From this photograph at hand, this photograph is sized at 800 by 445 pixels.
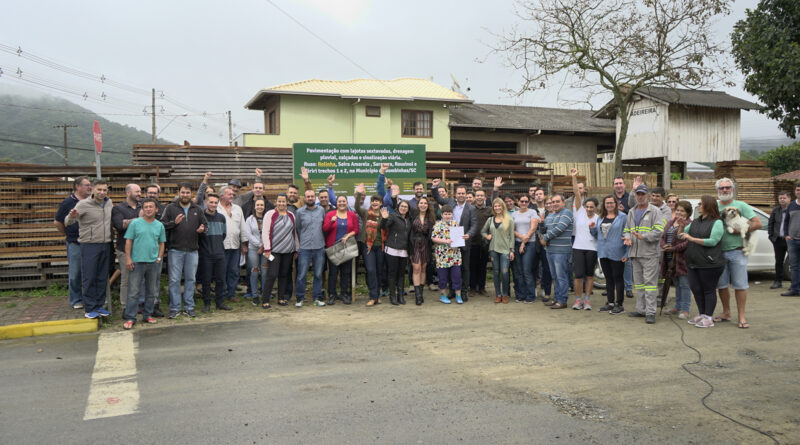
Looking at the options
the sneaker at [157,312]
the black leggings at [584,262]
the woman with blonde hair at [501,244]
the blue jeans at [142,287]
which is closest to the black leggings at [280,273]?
the sneaker at [157,312]

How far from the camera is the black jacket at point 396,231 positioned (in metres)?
9.24

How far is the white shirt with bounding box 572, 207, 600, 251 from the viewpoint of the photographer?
8602 millimetres

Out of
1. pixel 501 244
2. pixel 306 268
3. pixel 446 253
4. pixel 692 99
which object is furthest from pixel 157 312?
pixel 692 99

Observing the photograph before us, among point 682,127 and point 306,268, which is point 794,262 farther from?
point 682,127

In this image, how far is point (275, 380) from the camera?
17.5 ft

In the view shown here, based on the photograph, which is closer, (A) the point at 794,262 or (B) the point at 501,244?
(B) the point at 501,244

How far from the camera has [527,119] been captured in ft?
95.4

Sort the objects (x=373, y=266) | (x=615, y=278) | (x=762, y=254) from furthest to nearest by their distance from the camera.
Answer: (x=762, y=254) < (x=373, y=266) < (x=615, y=278)

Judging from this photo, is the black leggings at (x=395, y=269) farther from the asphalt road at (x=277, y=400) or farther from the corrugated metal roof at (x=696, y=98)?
the corrugated metal roof at (x=696, y=98)

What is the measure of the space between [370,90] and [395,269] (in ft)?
55.6

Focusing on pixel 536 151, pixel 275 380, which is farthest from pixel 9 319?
pixel 536 151

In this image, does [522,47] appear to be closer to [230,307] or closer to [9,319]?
[230,307]

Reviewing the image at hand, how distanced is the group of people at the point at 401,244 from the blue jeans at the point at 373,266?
0.02 m

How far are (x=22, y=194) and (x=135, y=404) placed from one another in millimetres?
7335
